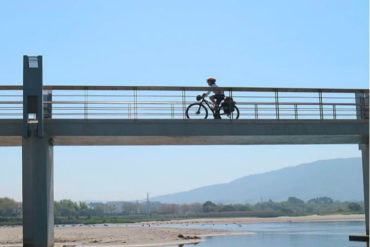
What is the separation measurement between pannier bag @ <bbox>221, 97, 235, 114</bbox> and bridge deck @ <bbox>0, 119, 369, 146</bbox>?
1054 millimetres

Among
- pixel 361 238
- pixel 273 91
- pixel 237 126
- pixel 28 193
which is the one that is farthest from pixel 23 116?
pixel 361 238

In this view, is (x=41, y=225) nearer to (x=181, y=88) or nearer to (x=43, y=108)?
(x=43, y=108)

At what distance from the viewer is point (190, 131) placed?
2861 centimetres

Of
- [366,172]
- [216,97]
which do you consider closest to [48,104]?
[216,97]

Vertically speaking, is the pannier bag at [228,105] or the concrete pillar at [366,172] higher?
the pannier bag at [228,105]

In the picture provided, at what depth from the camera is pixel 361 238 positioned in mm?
32312

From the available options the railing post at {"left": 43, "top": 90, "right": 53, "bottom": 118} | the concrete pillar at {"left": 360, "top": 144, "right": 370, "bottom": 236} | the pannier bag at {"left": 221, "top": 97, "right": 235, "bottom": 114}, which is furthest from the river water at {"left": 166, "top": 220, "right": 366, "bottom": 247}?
the railing post at {"left": 43, "top": 90, "right": 53, "bottom": 118}

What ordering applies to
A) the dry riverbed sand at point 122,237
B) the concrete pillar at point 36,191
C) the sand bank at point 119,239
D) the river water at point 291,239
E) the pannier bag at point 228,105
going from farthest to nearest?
the dry riverbed sand at point 122,237
the sand bank at point 119,239
the river water at point 291,239
the pannier bag at point 228,105
the concrete pillar at point 36,191

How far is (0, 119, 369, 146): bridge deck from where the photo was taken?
27641 millimetres

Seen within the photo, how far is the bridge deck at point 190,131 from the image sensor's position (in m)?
27.6

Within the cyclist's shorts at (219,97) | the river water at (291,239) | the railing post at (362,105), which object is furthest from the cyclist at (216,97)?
the river water at (291,239)

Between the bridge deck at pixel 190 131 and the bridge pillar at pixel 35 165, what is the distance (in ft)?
2.45

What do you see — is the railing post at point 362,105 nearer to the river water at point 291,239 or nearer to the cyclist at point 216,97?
the cyclist at point 216,97

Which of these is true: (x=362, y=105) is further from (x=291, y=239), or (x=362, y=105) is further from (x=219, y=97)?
(x=291, y=239)
